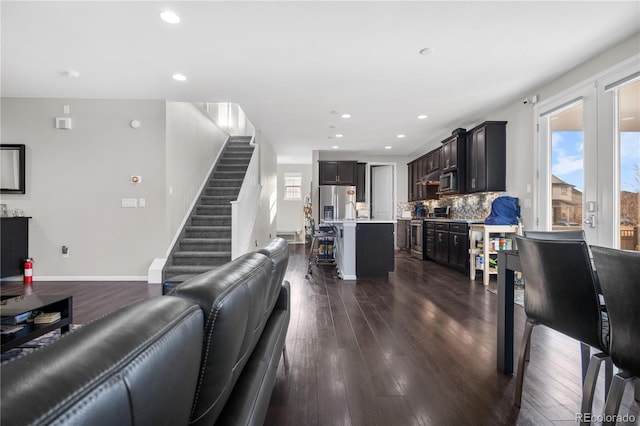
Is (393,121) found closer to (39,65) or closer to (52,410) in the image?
(39,65)

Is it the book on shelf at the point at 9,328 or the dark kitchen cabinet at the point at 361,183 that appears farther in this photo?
the dark kitchen cabinet at the point at 361,183

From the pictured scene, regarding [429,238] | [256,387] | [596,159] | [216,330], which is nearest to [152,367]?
[216,330]

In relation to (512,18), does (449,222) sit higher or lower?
lower

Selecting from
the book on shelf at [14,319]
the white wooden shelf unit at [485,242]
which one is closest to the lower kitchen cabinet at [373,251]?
the white wooden shelf unit at [485,242]

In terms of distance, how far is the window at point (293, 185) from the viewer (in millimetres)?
11336

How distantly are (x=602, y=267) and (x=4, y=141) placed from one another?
6.91m

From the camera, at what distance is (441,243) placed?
20.5 ft

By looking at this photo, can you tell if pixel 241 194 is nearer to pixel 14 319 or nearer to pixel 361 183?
pixel 14 319

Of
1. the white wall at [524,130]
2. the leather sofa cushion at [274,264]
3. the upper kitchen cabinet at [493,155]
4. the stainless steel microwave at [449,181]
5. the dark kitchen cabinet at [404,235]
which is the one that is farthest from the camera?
the dark kitchen cabinet at [404,235]

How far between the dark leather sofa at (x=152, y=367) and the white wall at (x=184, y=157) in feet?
14.8

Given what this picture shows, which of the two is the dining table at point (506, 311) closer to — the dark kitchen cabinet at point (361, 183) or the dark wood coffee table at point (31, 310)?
the dark wood coffee table at point (31, 310)

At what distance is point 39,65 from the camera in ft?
12.3

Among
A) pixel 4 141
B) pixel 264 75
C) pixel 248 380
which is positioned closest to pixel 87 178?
pixel 4 141

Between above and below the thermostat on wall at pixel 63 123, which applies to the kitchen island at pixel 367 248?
below
